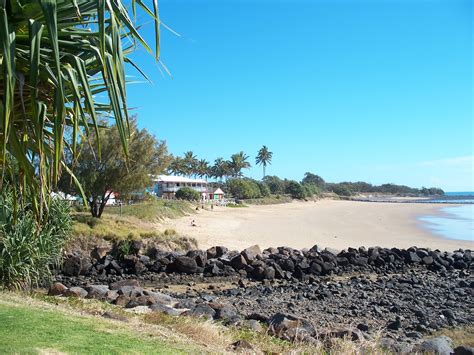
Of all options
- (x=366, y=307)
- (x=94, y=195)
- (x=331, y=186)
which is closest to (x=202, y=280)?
(x=366, y=307)

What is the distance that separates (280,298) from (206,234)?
14284mm

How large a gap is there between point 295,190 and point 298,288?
8220 cm

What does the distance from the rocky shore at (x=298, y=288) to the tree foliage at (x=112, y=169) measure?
195 inches

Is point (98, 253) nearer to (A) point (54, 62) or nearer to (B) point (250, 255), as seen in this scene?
(B) point (250, 255)

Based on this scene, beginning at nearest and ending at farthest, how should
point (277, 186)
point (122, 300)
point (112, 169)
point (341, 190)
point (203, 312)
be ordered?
point (203, 312) → point (122, 300) → point (112, 169) → point (277, 186) → point (341, 190)

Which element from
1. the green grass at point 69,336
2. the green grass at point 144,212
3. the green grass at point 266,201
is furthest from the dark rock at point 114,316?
the green grass at point 266,201

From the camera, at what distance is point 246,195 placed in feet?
267

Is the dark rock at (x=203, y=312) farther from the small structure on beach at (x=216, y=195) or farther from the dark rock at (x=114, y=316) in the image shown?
the small structure on beach at (x=216, y=195)

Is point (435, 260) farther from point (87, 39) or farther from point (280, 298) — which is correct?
point (87, 39)

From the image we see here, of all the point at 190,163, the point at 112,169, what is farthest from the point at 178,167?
the point at 112,169

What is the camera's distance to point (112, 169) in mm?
22953

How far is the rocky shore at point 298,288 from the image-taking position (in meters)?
9.79

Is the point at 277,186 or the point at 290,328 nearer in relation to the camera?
the point at 290,328

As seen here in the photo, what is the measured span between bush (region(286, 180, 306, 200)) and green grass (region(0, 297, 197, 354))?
295 ft
